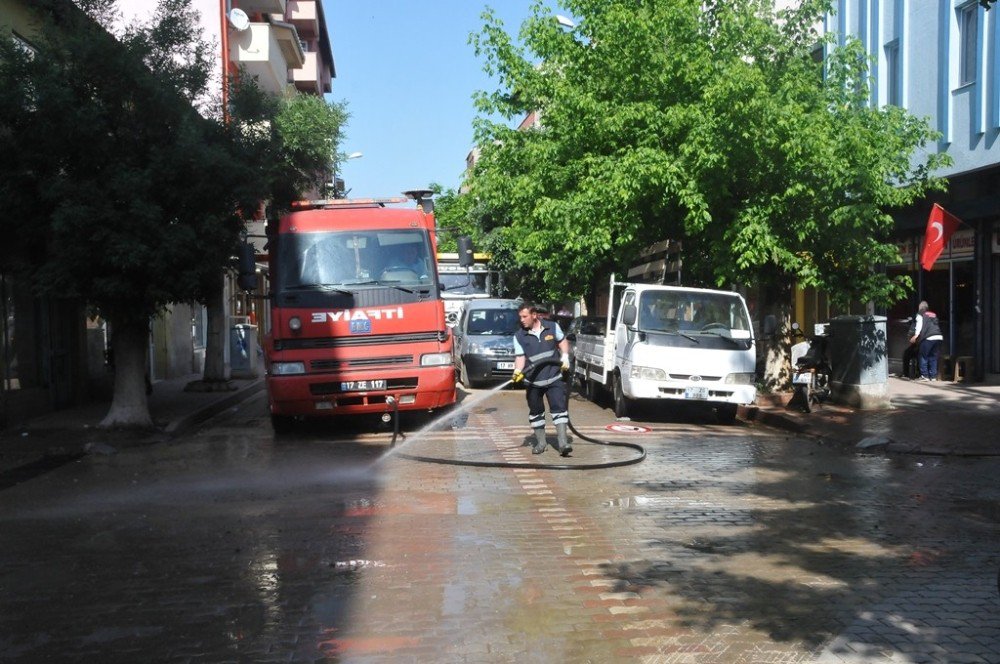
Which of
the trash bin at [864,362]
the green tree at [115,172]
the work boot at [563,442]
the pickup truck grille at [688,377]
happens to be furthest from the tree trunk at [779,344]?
the green tree at [115,172]

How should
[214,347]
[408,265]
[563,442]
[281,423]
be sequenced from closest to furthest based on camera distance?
[563,442] → [408,265] → [281,423] → [214,347]

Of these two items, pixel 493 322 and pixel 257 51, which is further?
pixel 257 51

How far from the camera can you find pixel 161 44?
A: 15.2 meters

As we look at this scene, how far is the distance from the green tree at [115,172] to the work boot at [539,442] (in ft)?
17.9

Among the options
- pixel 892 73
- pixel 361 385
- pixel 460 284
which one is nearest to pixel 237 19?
pixel 460 284

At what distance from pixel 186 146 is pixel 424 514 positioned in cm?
773

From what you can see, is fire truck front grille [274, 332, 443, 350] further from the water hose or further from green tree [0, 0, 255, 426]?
the water hose

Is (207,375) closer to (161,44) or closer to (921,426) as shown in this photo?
(161,44)

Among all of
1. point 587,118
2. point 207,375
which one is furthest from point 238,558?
point 207,375

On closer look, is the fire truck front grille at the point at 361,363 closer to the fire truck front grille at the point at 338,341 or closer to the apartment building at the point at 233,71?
the fire truck front grille at the point at 338,341

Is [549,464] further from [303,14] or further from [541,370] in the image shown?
[303,14]

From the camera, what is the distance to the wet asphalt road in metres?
5.26

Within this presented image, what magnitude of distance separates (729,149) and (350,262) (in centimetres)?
640

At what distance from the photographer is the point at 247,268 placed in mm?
14469
